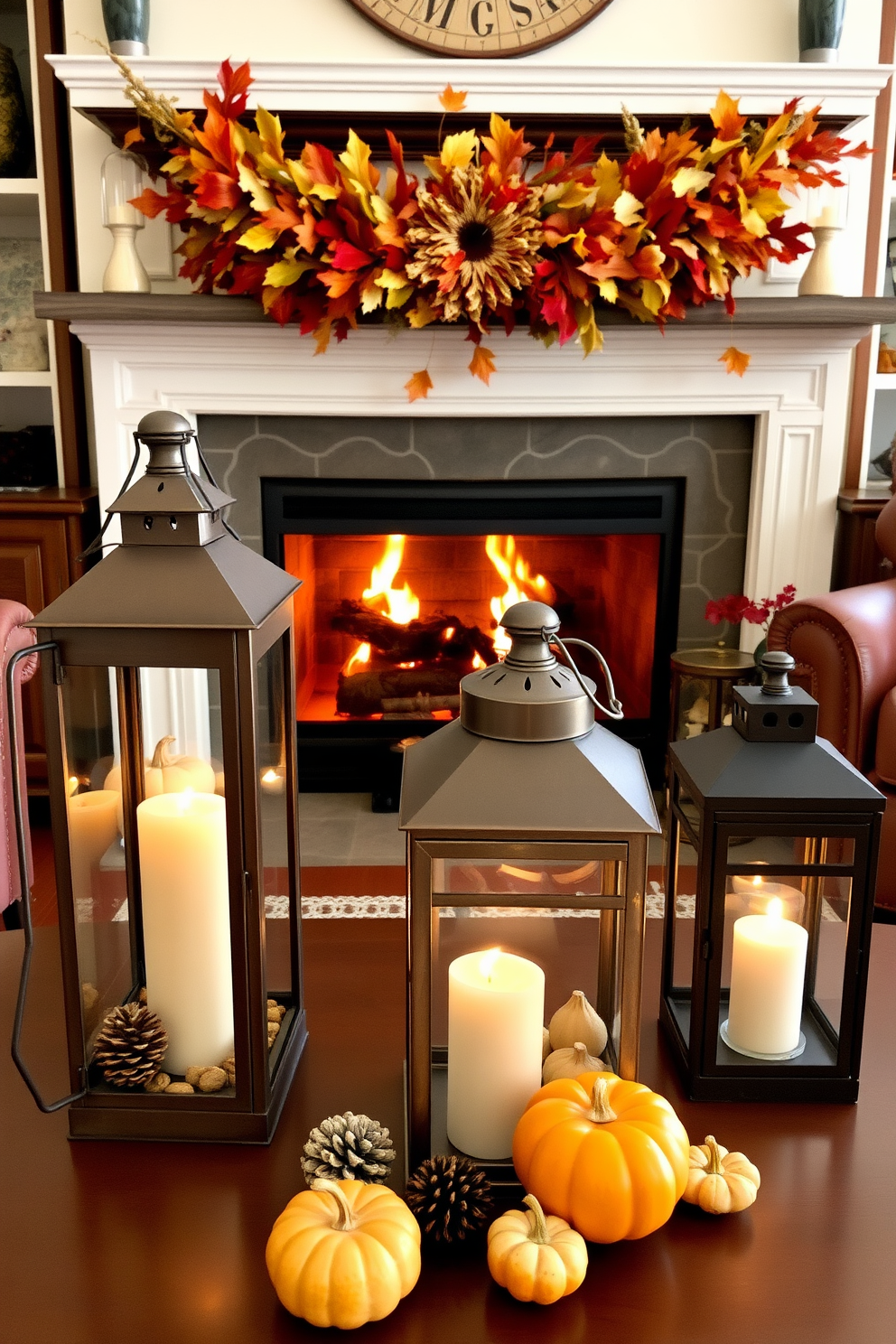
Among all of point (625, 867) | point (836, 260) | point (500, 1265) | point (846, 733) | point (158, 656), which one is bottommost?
point (846, 733)

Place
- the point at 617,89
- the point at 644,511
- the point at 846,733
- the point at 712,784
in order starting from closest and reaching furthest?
the point at 712,784, the point at 846,733, the point at 617,89, the point at 644,511

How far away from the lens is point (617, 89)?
2689 millimetres

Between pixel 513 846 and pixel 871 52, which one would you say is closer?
pixel 513 846

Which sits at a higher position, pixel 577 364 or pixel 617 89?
pixel 617 89

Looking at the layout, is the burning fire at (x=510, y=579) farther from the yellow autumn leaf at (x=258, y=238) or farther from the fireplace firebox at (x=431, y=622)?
the yellow autumn leaf at (x=258, y=238)

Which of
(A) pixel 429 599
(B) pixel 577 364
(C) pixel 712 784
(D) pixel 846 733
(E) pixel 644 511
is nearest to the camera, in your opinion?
(C) pixel 712 784

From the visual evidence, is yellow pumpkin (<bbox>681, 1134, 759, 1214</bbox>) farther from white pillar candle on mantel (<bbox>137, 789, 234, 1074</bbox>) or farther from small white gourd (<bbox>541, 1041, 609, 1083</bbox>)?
white pillar candle on mantel (<bbox>137, 789, 234, 1074</bbox>)

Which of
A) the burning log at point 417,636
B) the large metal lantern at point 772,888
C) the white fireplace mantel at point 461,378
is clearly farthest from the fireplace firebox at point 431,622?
the large metal lantern at point 772,888

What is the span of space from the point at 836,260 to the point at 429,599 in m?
1.43

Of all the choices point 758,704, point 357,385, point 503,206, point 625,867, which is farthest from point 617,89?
point 625,867

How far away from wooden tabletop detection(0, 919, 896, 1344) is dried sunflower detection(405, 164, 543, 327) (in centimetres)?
191

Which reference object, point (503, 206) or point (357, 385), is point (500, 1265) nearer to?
point (503, 206)

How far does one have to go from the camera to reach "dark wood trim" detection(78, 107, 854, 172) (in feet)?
8.67

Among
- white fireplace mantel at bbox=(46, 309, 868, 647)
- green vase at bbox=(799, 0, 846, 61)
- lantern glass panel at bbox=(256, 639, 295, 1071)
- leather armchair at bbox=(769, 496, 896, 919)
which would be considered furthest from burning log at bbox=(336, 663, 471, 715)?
lantern glass panel at bbox=(256, 639, 295, 1071)
